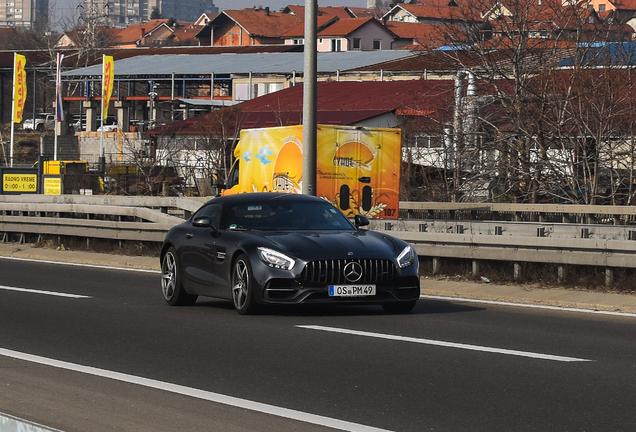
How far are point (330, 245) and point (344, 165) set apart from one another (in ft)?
34.6

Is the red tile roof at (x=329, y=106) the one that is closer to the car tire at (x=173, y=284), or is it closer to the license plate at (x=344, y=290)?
the car tire at (x=173, y=284)

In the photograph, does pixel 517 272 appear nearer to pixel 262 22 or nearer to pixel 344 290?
pixel 344 290

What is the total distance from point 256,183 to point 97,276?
255 inches

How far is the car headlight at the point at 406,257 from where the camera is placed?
1206 centimetres

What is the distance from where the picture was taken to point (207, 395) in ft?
24.8

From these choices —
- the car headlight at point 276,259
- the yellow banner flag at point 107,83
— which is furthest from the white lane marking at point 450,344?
the yellow banner flag at point 107,83

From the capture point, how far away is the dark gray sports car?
38.4 feet

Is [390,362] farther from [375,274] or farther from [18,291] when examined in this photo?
[18,291]

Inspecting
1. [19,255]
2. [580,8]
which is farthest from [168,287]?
[580,8]

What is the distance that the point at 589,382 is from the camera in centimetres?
797

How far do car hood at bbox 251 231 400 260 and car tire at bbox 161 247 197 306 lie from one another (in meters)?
1.63

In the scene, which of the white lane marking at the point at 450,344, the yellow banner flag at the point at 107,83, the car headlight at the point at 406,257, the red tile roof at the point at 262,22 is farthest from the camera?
the red tile roof at the point at 262,22

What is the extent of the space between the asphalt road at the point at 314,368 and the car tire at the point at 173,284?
15 cm

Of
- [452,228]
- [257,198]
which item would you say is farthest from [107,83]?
[257,198]
